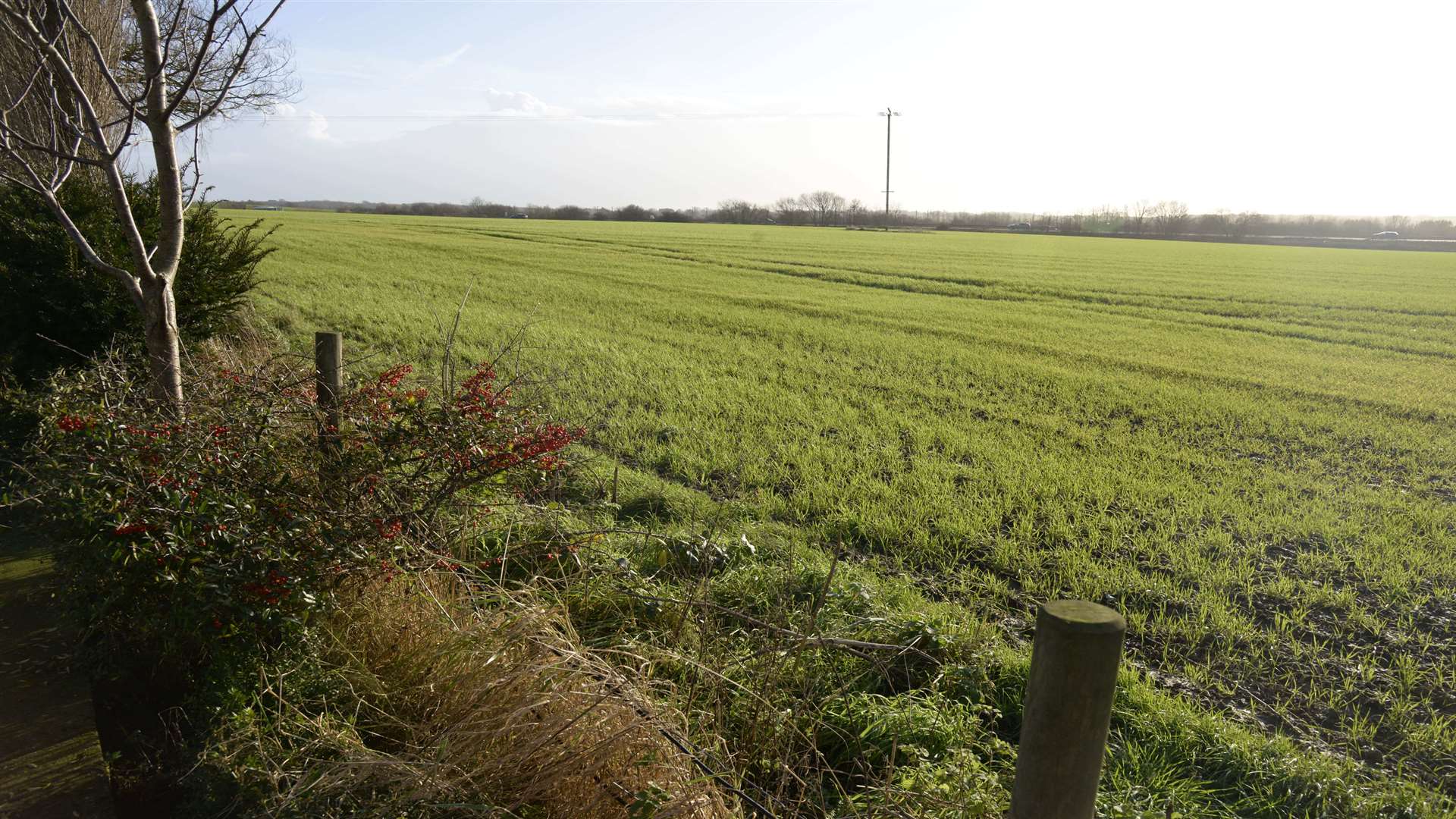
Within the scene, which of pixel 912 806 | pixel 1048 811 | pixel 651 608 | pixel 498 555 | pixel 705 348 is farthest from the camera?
pixel 705 348

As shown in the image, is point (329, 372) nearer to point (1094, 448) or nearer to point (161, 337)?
point (161, 337)

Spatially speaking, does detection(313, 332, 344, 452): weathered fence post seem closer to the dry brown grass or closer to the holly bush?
the holly bush

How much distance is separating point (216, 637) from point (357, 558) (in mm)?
524

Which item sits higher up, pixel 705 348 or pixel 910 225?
pixel 910 225

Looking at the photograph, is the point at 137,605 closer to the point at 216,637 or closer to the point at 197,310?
the point at 216,637

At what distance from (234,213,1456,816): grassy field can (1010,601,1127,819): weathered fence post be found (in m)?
1.89

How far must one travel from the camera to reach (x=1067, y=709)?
4.85 ft

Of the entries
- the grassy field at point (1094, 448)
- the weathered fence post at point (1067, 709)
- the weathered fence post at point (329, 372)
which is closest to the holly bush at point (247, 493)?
the weathered fence post at point (329, 372)

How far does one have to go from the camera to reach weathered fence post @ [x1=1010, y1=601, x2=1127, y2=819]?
1.43 m

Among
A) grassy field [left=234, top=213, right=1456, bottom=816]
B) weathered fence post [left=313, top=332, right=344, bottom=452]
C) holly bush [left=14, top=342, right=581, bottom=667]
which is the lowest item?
grassy field [left=234, top=213, right=1456, bottom=816]

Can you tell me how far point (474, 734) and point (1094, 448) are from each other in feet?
22.7

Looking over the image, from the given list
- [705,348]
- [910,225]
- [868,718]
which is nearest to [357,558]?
[868,718]

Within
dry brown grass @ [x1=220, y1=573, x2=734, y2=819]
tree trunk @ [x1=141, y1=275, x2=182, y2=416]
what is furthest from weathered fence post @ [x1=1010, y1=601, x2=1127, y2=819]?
tree trunk @ [x1=141, y1=275, x2=182, y2=416]

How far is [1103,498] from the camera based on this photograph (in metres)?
6.42
